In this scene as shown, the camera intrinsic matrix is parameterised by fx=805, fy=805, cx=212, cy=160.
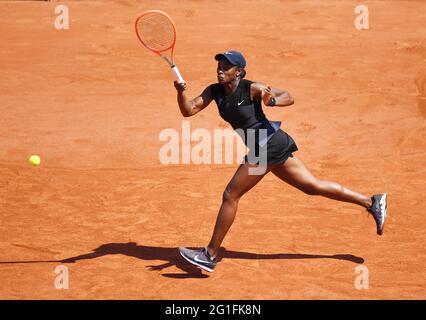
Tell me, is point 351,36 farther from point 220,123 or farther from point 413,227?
point 413,227

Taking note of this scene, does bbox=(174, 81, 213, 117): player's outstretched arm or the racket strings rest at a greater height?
the racket strings

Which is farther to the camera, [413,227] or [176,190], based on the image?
[176,190]

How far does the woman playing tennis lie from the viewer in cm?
716

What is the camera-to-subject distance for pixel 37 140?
37.6 ft

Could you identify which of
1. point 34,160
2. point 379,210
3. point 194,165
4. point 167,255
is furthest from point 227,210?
point 34,160

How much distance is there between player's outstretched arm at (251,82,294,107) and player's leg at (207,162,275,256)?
0.61 metres

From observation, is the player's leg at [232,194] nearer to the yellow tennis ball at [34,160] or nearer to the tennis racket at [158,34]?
the tennis racket at [158,34]

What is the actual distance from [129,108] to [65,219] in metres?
4.07

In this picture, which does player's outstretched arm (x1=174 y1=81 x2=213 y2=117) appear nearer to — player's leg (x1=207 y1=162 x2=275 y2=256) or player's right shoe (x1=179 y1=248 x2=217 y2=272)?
player's leg (x1=207 y1=162 x2=275 y2=256)

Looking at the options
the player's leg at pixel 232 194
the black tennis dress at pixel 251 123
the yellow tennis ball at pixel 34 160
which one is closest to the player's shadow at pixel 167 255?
the player's leg at pixel 232 194

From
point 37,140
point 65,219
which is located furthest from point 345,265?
point 37,140

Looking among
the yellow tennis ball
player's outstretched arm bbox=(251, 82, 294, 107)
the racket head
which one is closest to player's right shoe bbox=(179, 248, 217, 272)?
player's outstretched arm bbox=(251, 82, 294, 107)

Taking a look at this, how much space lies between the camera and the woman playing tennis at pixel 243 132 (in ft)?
23.5

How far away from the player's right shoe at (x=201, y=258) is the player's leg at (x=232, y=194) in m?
0.10
